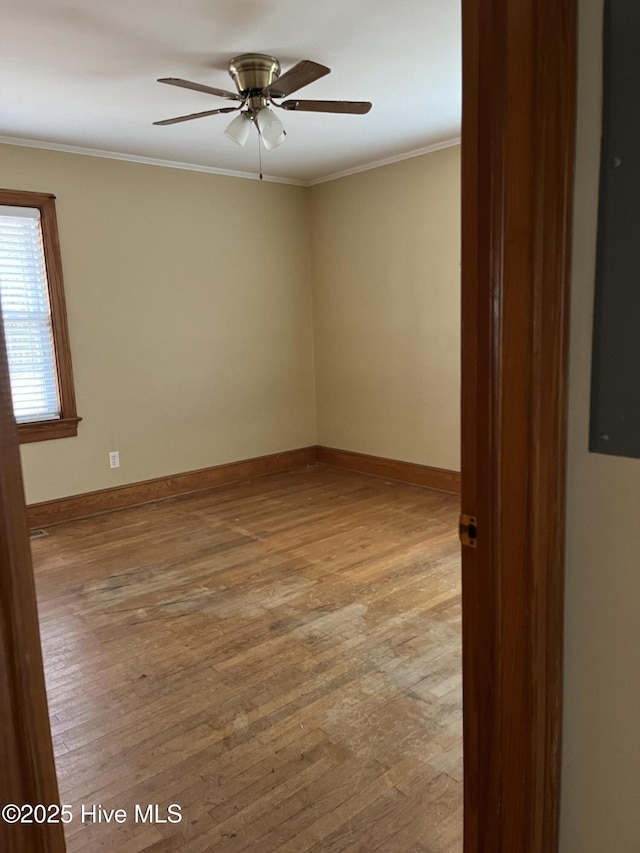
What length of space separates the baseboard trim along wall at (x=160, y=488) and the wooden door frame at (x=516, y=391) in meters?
3.66

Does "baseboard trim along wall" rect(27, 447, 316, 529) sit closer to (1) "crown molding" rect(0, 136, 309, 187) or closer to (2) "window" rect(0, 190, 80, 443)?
(2) "window" rect(0, 190, 80, 443)

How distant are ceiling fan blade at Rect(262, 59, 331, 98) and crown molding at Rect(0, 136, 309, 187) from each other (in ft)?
6.05

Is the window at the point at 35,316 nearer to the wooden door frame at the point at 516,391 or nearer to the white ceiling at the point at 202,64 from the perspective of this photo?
the white ceiling at the point at 202,64

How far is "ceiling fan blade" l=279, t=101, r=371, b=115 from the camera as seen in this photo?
2697mm

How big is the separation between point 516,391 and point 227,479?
426 cm

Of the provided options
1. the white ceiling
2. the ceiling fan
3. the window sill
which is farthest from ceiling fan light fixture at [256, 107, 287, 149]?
the window sill

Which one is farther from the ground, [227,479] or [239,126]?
[239,126]

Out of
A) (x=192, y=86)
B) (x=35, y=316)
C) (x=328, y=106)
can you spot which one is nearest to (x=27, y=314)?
(x=35, y=316)

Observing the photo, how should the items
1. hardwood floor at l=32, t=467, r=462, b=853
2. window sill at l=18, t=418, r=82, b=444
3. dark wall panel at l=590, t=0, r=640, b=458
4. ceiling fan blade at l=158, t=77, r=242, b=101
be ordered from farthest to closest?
window sill at l=18, t=418, r=82, b=444, ceiling fan blade at l=158, t=77, r=242, b=101, hardwood floor at l=32, t=467, r=462, b=853, dark wall panel at l=590, t=0, r=640, b=458

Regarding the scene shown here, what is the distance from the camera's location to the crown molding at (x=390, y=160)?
419cm

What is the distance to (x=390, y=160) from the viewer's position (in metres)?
4.58

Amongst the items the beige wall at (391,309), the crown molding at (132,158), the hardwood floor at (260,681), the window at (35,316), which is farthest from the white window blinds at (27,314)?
the beige wall at (391,309)

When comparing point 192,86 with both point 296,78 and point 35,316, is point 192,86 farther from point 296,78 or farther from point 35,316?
point 35,316

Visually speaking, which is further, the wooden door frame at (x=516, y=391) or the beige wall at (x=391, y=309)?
the beige wall at (x=391, y=309)
